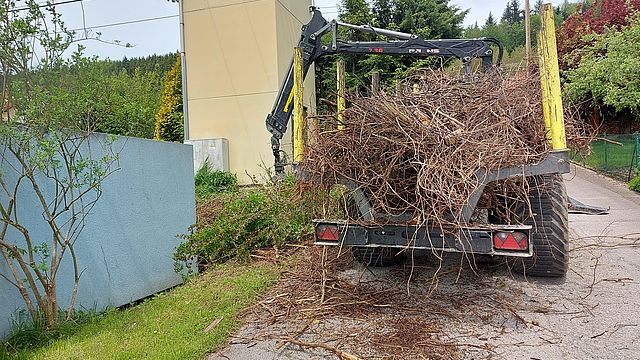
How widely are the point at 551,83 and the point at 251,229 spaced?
445 centimetres

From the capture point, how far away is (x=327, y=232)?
13.5ft

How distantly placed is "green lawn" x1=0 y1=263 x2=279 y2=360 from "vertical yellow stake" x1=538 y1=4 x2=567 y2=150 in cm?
321

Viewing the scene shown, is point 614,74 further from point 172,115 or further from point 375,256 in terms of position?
point 172,115

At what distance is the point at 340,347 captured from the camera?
348 cm

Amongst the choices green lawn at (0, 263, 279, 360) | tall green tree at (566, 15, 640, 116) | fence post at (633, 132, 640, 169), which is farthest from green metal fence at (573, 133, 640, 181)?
green lawn at (0, 263, 279, 360)

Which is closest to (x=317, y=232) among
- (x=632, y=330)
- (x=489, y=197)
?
(x=489, y=197)

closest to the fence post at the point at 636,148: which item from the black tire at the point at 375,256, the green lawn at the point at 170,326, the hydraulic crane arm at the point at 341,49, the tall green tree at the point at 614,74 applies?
the tall green tree at the point at 614,74

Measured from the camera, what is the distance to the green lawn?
364cm

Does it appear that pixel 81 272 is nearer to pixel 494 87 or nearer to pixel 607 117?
pixel 494 87

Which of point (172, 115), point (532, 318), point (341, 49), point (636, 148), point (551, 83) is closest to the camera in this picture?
point (532, 318)

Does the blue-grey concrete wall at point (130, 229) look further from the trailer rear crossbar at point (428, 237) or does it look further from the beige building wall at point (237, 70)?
the beige building wall at point (237, 70)

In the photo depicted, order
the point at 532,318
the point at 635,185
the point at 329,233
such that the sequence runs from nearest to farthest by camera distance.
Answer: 1. the point at 532,318
2. the point at 329,233
3. the point at 635,185

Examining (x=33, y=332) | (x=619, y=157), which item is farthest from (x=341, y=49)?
(x=619, y=157)

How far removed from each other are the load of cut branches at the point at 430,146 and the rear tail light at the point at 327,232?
21 centimetres
